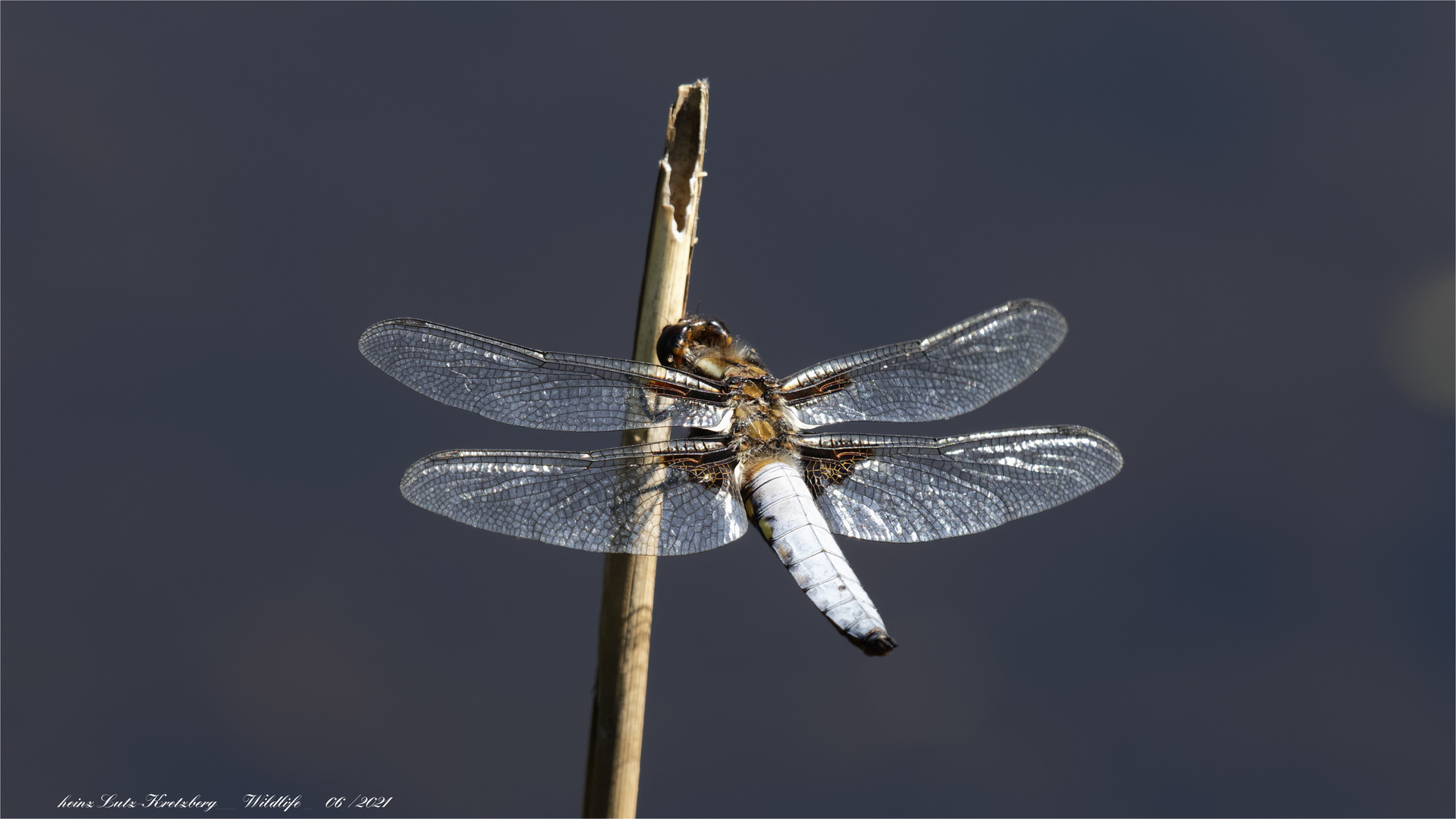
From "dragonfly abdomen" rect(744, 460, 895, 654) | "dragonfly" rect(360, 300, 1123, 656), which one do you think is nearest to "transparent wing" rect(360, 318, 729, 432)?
"dragonfly" rect(360, 300, 1123, 656)

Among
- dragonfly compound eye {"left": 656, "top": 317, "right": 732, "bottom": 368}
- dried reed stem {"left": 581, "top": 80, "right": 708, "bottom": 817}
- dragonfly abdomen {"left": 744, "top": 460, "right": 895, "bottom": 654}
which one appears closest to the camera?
dragonfly abdomen {"left": 744, "top": 460, "right": 895, "bottom": 654}

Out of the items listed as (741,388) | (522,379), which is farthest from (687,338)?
(522,379)

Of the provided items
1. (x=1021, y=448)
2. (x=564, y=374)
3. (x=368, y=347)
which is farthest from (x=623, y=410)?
(x=1021, y=448)

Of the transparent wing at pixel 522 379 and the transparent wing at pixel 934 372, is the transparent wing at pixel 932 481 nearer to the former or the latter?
the transparent wing at pixel 934 372

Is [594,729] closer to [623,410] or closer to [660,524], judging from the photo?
[660,524]

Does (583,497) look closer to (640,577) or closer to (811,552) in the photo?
(640,577)

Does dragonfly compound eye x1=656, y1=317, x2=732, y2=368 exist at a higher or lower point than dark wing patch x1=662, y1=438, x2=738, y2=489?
higher

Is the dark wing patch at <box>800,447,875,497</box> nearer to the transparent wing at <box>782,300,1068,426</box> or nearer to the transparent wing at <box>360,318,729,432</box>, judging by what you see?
the transparent wing at <box>782,300,1068,426</box>

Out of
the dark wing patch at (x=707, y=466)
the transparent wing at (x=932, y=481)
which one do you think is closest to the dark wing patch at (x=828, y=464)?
the transparent wing at (x=932, y=481)
